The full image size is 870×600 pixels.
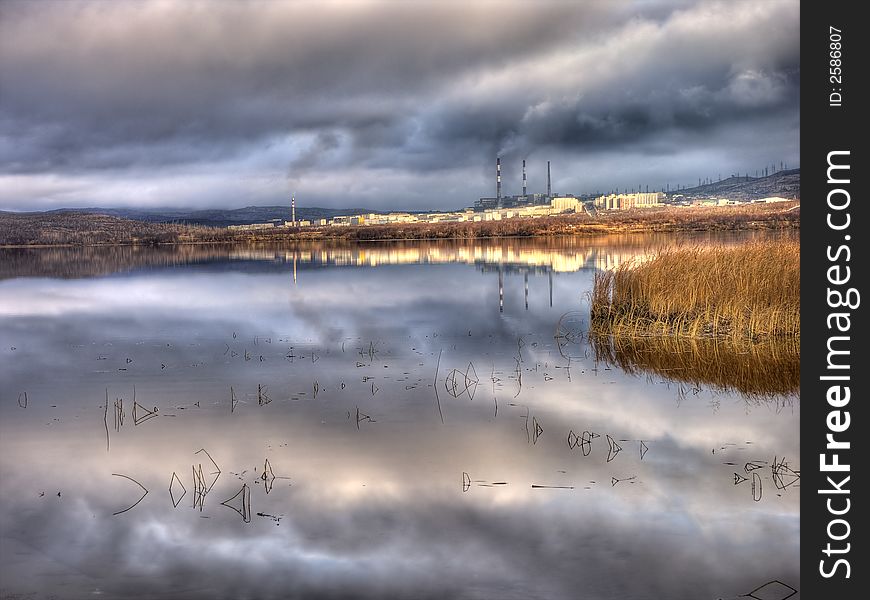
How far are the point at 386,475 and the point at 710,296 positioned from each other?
964 cm

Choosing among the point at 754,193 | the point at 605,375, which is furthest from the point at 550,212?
the point at 605,375

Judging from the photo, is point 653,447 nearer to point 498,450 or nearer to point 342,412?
point 498,450

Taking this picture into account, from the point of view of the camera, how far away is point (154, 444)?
29.3 feet

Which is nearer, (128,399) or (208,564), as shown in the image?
(208,564)

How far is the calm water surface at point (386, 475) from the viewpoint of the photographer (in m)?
5.75

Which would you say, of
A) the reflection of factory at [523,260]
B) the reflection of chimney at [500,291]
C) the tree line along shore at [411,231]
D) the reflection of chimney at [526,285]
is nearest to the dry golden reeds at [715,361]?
the reflection of chimney at [500,291]

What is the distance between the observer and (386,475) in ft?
25.3

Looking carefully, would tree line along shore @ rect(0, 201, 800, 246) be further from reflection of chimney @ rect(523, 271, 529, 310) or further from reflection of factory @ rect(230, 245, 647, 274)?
reflection of chimney @ rect(523, 271, 529, 310)
